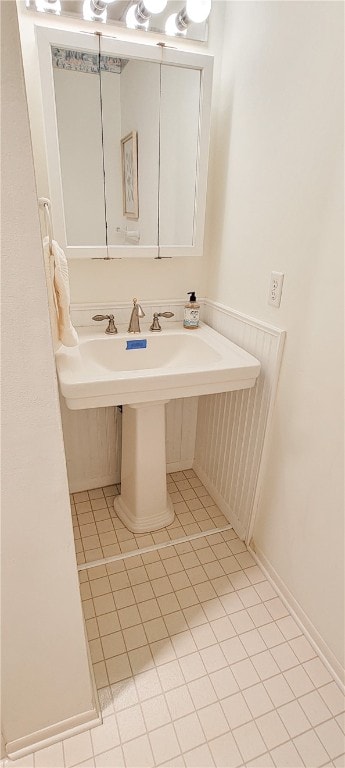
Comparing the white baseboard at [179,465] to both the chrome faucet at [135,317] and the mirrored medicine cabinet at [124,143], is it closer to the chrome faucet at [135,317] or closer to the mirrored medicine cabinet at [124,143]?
the chrome faucet at [135,317]

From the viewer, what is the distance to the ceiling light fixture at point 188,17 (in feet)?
4.09

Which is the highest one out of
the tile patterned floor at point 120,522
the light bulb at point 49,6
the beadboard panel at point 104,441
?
the light bulb at point 49,6

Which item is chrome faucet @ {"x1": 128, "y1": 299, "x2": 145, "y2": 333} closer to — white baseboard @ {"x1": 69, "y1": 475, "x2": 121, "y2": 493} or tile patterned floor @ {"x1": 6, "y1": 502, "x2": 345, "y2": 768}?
white baseboard @ {"x1": 69, "y1": 475, "x2": 121, "y2": 493}

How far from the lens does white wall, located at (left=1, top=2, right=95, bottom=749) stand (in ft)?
1.86

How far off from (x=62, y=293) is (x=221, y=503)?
48.4 inches

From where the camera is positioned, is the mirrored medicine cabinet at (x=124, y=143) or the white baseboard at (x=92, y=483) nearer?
the mirrored medicine cabinet at (x=124, y=143)

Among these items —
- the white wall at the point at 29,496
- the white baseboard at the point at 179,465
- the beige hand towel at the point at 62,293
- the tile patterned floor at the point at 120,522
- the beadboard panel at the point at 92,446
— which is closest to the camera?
the white wall at the point at 29,496

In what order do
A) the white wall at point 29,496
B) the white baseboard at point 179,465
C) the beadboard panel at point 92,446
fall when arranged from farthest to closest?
the white baseboard at point 179,465 → the beadboard panel at point 92,446 → the white wall at point 29,496

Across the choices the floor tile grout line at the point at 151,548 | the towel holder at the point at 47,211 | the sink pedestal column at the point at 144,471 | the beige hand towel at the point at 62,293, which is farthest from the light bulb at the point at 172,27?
the floor tile grout line at the point at 151,548

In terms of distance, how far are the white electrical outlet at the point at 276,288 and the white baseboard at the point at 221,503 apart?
97 centimetres

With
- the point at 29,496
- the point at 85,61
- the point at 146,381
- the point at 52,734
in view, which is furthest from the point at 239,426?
the point at 85,61

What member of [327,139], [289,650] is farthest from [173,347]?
[289,650]

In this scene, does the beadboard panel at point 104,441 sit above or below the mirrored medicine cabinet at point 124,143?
below

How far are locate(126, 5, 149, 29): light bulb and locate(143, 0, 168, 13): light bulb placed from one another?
5cm
